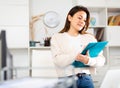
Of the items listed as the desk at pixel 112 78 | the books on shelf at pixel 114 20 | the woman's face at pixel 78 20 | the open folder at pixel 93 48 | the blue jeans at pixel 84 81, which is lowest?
the blue jeans at pixel 84 81

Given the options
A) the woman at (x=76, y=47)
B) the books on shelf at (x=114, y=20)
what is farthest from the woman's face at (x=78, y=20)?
the books on shelf at (x=114, y=20)

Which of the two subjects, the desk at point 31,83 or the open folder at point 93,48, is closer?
the desk at point 31,83

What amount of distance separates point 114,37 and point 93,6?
1.93 feet

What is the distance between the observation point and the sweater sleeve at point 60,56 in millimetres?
1476

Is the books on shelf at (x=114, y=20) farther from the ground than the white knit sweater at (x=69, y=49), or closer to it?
farther from the ground

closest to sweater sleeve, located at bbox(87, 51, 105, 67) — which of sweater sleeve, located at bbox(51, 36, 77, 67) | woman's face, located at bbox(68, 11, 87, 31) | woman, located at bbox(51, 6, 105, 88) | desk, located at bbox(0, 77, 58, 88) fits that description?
woman, located at bbox(51, 6, 105, 88)

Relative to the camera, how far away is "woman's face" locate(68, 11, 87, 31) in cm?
169

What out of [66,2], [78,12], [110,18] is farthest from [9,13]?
[78,12]

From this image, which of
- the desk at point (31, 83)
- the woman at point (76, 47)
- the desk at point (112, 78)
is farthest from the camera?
the woman at point (76, 47)

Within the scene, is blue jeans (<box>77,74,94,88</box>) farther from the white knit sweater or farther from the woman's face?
the woman's face

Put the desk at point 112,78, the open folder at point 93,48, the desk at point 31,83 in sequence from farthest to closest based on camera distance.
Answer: the open folder at point 93,48
the desk at point 112,78
the desk at point 31,83

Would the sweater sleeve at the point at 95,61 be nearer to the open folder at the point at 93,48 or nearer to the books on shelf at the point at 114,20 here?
the open folder at the point at 93,48

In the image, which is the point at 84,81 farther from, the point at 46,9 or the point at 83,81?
the point at 46,9

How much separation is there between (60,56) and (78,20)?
32 centimetres
